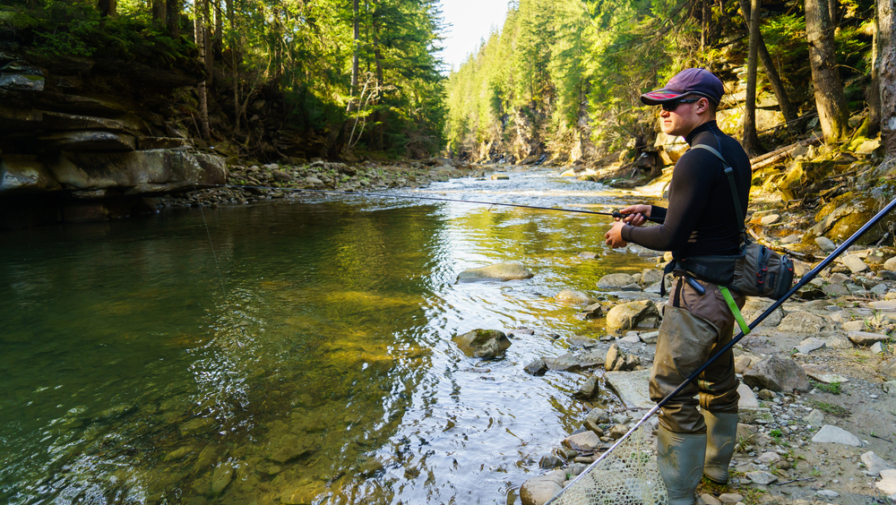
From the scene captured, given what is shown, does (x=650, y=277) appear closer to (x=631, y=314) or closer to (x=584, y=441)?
(x=631, y=314)

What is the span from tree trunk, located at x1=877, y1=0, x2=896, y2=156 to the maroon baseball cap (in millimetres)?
7683

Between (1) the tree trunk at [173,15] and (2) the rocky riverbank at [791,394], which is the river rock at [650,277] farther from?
(1) the tree trunk at [173,15]

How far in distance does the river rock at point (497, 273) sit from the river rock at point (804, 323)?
3331 mm

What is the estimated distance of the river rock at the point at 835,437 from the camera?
2529 millimetres

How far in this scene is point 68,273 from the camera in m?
7.17

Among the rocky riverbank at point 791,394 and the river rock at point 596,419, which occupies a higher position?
the rocky riverbank at point 791,394

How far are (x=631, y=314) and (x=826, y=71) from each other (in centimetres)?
943

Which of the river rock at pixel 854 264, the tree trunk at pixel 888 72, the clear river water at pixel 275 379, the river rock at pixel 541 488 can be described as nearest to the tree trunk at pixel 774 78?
the tree trunk at pixel 888 72

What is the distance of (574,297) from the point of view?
5.94 meters

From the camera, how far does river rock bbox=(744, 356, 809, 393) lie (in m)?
3.18

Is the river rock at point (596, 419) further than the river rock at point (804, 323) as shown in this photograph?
No

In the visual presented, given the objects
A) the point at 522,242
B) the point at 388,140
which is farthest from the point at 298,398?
the point at 388,140

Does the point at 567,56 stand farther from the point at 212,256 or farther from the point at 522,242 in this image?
the point at 212,256

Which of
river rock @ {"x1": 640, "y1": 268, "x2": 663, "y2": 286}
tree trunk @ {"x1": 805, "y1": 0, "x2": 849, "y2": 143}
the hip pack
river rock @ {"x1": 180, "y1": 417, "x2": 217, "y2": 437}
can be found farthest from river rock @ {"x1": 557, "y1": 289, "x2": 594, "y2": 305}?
tree trunk @ {"x1": 805, "y1": 0, "x2": 849, "y2": 143}
